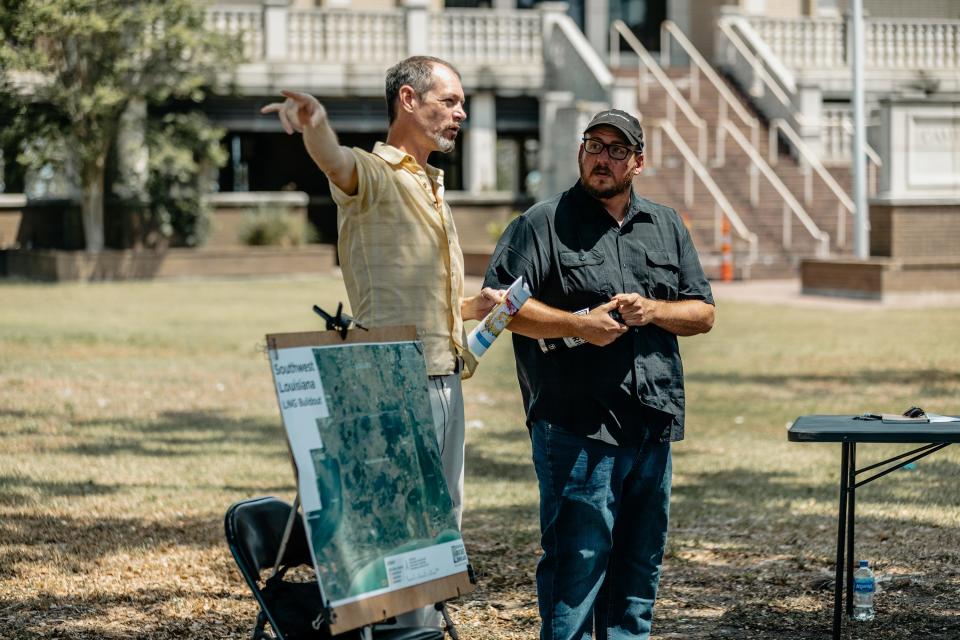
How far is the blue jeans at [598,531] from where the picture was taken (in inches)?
196

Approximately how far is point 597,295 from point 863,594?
2.05 metres

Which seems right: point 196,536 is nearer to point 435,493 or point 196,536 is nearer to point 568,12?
point 435,493

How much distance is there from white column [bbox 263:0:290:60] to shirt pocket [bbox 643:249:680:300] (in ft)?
87.8

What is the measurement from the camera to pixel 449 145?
5027 mm

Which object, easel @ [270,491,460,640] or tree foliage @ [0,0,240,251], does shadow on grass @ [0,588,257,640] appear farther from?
tree foliage @ [0,0,240,251]

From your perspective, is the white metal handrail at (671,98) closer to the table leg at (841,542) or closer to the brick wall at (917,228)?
the brick wall at (917,228)

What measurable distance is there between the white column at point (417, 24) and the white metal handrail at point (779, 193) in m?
6.69

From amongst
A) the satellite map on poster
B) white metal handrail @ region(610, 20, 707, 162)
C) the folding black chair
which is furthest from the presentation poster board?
white metal handrail @ region(610, 20, 707, 162)

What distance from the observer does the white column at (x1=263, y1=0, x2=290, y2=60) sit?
30.8 meters

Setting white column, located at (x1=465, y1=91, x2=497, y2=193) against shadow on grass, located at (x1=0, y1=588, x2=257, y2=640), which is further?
white column, located at (x1=465, y1=91, x2=497, y2=193)

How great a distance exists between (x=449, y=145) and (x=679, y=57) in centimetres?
3146

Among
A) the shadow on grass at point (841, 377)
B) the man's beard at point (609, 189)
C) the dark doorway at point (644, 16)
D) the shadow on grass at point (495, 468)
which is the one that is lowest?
the shadow on grass at point (841, 377)

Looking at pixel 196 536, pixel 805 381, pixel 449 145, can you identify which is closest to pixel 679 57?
pixel 805 381

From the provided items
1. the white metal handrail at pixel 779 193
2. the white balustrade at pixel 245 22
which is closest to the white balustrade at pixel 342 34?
the white balustrade at pixel 245 22
